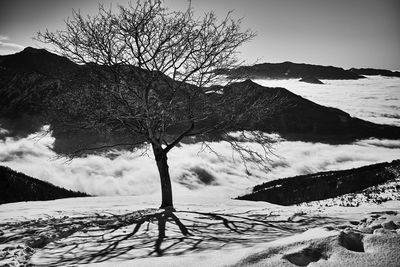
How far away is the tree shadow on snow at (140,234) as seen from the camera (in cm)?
583

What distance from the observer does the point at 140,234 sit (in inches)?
299

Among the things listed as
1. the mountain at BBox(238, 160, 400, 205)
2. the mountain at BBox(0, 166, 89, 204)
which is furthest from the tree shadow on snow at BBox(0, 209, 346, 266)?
the mountain at BBox(238, 160, 400, 205)

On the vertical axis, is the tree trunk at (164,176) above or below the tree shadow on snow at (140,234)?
above

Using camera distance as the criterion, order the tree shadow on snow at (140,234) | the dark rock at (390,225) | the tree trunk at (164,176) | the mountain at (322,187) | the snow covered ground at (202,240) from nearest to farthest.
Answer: the snow covered ground at (202,240) < the dark rock at (390,225) < the tree shadow on snow at (140,234) < the tree trunk at (164,176) < the mountain at (322,187)

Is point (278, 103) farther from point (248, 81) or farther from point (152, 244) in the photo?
point (152, 244)

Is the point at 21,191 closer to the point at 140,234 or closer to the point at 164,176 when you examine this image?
the point at 164,176

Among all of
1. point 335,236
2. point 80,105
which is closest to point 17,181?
point 80,105

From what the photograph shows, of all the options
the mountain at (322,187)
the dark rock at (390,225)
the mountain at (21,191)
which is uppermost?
the dark rock at (390,225)

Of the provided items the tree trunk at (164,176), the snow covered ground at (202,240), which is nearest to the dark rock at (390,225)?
the snow covered ground at (202,240)

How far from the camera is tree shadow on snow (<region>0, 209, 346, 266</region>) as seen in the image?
5.83 m

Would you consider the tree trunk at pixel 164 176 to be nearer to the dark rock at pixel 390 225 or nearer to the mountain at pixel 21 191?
the dark rock at pixel 390 225

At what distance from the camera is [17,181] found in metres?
123

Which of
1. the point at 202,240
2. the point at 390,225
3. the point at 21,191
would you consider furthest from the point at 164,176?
the point at 21,191

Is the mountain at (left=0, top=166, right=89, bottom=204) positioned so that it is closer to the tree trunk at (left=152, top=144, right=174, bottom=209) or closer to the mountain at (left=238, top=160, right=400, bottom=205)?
the mountain at (left=238, top=160, right=400, bottom=205)
